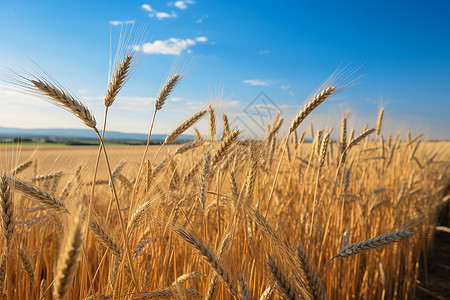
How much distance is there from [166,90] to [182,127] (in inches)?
9.6

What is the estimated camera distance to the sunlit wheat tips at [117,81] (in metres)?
1.26

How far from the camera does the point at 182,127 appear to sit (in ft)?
5.85

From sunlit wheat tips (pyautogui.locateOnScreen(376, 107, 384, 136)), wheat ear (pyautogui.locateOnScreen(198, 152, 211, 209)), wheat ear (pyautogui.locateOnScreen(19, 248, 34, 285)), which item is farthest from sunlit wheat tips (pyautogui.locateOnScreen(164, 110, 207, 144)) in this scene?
sunlit wheat tips (pyautogui.locateOnScreen(376, 107, 384, 136))

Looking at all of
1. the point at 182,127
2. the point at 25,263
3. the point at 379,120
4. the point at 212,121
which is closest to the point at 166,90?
the point at 182,127

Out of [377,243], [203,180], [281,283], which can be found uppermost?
[203,180]

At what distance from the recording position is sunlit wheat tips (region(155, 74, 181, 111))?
1597mm

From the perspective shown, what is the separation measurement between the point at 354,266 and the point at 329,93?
139 centimetres

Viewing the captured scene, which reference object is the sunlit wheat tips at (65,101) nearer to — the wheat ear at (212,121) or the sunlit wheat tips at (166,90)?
the sunlit wheat tips at (166,90)

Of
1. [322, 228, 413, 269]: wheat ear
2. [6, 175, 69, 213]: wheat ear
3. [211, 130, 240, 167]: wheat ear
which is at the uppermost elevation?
[211, 130, 240, 167]: wheat ear

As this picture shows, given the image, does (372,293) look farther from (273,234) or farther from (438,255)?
(438,255)

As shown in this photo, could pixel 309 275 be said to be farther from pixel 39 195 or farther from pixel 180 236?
pixel 39 195

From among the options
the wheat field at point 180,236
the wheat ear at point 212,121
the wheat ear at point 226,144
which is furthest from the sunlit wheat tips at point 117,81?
the wheat ear at point 212,121

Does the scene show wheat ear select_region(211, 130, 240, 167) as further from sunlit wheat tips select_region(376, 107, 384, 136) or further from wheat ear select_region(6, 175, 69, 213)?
sunlit wheat tips select_region(376, 107, 384, 136)

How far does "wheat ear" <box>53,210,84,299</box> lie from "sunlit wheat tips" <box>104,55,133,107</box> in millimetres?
729
